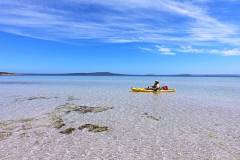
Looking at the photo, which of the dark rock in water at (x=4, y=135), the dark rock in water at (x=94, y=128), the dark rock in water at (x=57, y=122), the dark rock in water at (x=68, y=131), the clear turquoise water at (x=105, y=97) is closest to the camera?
the dark rock in water at (x=4, y=135)

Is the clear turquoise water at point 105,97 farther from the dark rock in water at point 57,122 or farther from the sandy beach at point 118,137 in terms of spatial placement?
the sandy beach at point 118,137

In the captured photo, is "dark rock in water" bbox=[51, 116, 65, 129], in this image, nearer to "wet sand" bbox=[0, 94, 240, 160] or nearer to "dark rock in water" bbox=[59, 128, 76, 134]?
"wet sand" bbox=[0, 94, 240, 160]

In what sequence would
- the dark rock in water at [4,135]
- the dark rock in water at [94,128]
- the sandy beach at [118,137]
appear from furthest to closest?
the dark rock in water at [94,128], the dark rock in water at [4,135], the sandy beach at [118,137]

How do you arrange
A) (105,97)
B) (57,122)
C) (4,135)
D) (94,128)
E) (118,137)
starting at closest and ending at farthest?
1. (4,135)
2. (118,137)
3. (94,128)
4. (57,122)
5. (105,97)

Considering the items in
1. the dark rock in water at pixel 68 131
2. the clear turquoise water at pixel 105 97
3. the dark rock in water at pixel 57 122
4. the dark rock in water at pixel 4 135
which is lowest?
the clear turquoise water at pixel 105 97

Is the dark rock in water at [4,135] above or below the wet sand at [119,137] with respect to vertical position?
above

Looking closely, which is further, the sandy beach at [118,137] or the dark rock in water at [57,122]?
the dark rock in water at [57,122]

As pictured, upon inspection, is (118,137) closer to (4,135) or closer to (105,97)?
(4,135)

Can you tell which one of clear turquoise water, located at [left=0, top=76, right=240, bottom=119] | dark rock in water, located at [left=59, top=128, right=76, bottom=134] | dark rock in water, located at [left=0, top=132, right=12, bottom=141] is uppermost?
dark rock in water, located at [left=0, top=132, right=12, bottom=141]

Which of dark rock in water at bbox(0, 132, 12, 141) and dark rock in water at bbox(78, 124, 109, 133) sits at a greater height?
dark rock in water at bbox(0, 132, 12, 141)

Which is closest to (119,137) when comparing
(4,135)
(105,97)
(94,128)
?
(94,128)

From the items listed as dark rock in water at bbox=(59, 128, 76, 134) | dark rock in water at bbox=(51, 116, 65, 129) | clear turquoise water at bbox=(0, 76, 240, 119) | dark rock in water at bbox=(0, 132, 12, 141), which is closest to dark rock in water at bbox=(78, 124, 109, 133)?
dark rock in water at bbox=(59, 128, 76, 134)

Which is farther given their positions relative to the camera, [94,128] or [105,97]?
[105,97]

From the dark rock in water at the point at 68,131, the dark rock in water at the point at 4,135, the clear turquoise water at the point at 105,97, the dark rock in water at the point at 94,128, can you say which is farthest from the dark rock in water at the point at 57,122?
the clear turquoise water at the point at 105,97
